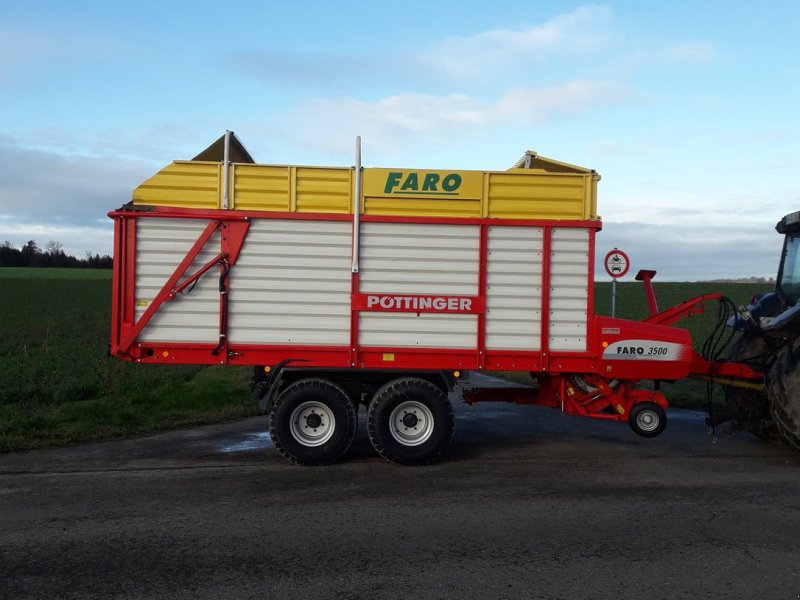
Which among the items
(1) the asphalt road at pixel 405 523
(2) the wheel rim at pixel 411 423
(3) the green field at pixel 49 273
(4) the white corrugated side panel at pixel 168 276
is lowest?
(1) the asphalt road at pixel 405 523

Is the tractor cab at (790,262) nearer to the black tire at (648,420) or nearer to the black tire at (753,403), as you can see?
the black tire at (753,403)

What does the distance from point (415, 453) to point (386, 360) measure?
0.99 meters

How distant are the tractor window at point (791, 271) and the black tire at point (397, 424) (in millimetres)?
4548

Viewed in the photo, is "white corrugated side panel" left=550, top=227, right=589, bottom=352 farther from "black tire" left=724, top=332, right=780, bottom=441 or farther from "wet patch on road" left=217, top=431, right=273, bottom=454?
"wet patch on road" left=217, top=431, right=273, bottom=454

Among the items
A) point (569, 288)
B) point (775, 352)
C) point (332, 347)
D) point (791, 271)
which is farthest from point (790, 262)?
point (332, 347)

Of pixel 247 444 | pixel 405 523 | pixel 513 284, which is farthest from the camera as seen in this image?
pixel 247 444

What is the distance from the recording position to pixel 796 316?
7.27 metres

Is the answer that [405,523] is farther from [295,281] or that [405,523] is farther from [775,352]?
[775,352]

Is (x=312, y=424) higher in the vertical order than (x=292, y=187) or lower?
lower

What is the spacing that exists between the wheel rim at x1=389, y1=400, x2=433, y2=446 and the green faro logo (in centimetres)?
217

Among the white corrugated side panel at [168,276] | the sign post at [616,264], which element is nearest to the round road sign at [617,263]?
the sign post at [616,264]

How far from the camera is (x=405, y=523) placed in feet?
17.1

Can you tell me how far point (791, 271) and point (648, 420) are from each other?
290 centimetres

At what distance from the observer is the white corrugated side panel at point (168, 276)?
23.3 feet
